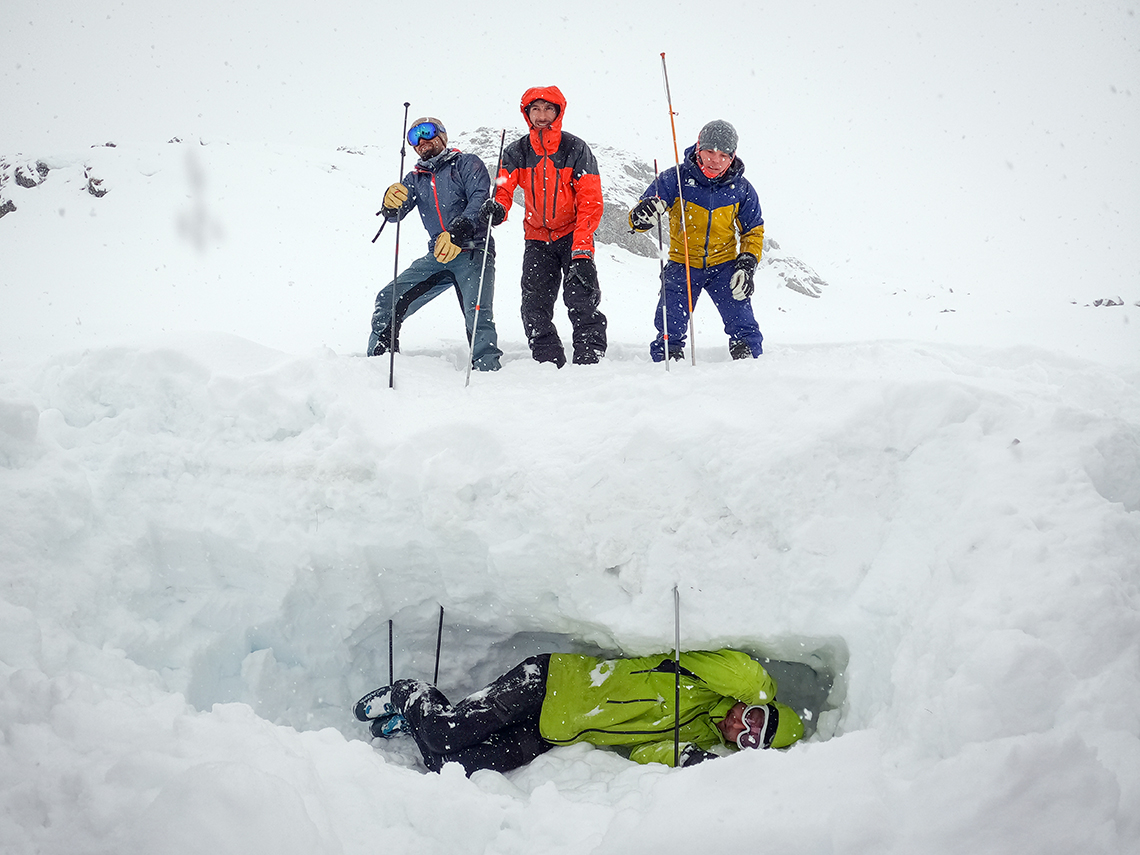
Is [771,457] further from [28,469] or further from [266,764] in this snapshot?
[28,469]

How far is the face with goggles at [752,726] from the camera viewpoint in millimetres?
3141

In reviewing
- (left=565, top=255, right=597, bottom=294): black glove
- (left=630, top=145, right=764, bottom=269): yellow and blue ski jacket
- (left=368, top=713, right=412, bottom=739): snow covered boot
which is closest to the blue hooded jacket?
(left=565, top=255, right=597, bottom=294): black glove

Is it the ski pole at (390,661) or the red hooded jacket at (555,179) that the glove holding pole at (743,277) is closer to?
the red hooded jacket at (555,179)

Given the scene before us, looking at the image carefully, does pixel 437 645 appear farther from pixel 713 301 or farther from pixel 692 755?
pixel 713 301

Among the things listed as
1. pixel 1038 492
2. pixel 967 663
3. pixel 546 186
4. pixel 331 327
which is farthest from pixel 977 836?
pixel 331 327

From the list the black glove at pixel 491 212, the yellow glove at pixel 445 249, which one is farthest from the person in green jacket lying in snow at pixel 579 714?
the black glove at pixel 491 212

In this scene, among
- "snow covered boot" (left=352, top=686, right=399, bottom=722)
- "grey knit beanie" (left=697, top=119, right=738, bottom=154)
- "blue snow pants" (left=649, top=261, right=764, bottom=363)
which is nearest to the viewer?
"snow covered boot" (left=352, top=686, right=399, bottom=722)

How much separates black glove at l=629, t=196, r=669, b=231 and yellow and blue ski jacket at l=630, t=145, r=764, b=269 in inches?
3.3

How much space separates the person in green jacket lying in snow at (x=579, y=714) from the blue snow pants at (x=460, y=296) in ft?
7.74

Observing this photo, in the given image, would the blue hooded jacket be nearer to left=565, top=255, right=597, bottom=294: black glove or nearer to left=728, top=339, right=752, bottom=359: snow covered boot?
left=565, top=255, right=597, bottom=294: black glove

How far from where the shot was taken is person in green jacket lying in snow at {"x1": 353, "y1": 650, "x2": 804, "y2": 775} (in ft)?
10.6

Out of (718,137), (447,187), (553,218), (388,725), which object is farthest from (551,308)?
(388,725)

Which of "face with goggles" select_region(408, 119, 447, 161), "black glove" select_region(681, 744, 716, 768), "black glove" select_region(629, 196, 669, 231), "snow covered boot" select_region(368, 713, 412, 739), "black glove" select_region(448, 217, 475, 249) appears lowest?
"snow covered boot" select_region(368, 713, 412, 739)

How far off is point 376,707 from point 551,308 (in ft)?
10.5
